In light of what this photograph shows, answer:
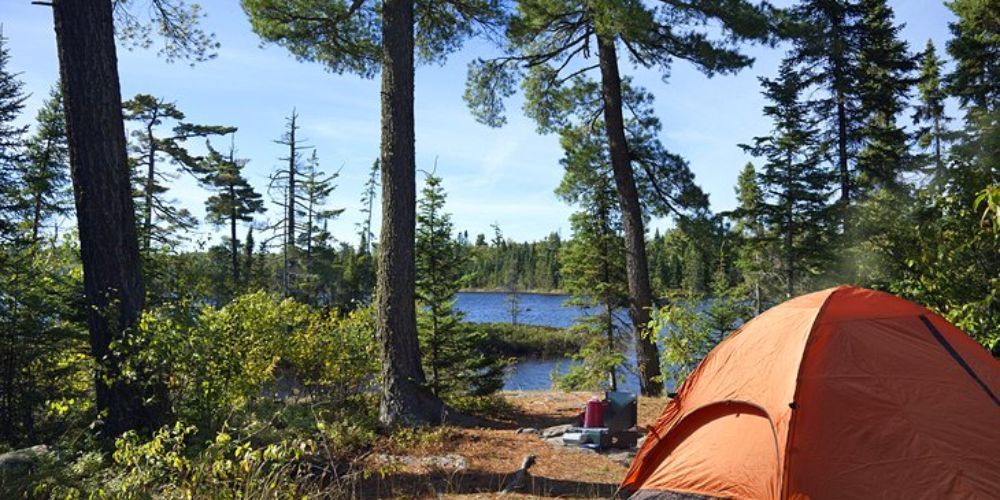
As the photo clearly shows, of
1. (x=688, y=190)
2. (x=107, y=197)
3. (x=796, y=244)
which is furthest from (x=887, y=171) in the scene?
(x=107, y=197)

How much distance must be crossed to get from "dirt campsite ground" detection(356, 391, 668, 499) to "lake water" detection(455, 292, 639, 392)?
164 inches

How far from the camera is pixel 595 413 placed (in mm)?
6266

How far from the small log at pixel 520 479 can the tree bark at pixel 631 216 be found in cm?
504

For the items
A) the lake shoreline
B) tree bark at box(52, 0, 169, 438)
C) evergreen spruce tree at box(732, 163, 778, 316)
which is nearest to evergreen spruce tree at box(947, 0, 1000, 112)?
evergreen spruce tree at box(732, 163, 778, 316)

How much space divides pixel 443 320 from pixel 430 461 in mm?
4877

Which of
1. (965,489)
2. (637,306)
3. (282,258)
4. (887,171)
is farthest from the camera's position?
(282,258)

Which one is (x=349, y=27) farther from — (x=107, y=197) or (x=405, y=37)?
(x=107, y=197)

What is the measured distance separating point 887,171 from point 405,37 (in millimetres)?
13304

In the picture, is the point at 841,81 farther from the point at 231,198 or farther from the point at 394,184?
the point at 231,198

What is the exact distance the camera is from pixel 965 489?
3316mm

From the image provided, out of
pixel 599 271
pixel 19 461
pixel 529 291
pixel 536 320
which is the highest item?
pixel 599 271

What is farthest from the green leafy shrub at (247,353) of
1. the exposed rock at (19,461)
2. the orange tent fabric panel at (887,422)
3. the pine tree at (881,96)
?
the pine tree at (881,96)

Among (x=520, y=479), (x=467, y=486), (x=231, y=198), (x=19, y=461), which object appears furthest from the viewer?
(x=231, y=198)

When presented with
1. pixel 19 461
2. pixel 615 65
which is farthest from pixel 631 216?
pixel 19 461
